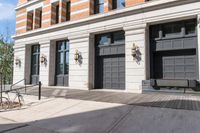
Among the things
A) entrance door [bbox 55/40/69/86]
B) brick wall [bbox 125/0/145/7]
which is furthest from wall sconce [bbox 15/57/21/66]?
brick wall [bbox 125/0/145/7]

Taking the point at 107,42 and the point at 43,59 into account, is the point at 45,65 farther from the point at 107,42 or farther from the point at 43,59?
the point at 107,42

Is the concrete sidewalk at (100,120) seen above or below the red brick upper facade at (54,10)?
below

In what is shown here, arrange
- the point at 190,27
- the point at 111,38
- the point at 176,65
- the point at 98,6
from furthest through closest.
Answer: the point at 98,6
the point at 111,38
the point at 176,65
the point at 190,27

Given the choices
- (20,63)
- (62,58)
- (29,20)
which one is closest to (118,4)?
(62,58)

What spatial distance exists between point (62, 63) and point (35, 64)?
3968 millimetres

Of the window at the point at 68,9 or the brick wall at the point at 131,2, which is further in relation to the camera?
the window at the point at 68,9

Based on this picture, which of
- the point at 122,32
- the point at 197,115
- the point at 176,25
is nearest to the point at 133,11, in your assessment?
the point at 122,32

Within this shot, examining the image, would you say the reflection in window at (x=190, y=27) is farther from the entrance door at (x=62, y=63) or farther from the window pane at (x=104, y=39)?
the entrance door at (x=62, y=63)

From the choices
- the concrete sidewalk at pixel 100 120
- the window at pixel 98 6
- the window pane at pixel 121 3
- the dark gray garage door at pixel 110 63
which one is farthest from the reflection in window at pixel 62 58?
the concrete sidewalk at pixel 100 120

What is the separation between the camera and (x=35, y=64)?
17.5 m

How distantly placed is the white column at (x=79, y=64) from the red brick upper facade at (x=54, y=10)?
69.8 inches

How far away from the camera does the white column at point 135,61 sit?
10.6 m

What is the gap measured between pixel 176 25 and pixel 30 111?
9.01 meters

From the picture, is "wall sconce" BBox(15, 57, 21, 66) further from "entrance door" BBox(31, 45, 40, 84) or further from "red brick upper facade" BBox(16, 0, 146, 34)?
"red brick upper facade" BBox(16, 0, 146, 34)
